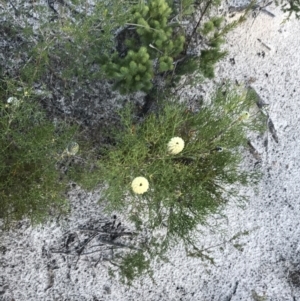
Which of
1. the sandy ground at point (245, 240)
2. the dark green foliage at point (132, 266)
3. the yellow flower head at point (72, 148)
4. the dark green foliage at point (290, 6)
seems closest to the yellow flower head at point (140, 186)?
the yellow flower head at point (72, 148)

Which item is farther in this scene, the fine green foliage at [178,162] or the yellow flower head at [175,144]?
the fine green foliage at [178,162]

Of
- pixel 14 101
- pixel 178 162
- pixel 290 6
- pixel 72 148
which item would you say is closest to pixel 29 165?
pixel 72 148

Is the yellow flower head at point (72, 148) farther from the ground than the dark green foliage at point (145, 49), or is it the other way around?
the dark green foliage at point (145, 49)

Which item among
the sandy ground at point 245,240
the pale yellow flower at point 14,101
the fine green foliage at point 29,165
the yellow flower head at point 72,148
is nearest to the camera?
the pale yellow flower at point 14,101

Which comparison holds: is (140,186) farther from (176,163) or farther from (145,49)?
(145,49)

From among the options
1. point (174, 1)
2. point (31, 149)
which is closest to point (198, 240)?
point (31, 149)

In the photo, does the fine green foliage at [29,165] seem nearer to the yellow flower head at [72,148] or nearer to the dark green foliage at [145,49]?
the yellow flower head at [72,148]

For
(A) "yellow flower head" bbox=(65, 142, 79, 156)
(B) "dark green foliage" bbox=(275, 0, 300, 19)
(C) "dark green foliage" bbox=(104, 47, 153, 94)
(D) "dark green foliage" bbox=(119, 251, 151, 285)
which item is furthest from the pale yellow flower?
(B) "dark green foliage" bbox=(275, 0, 300, 19)
